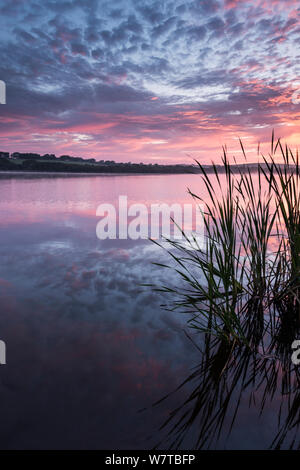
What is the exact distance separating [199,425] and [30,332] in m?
1.65

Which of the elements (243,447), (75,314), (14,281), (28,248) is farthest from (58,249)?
(243,447)

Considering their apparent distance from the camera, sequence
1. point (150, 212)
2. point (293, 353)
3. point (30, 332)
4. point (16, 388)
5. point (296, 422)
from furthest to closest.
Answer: point (150, 212)
point (30, 332)
point (293, 353)
point (16, 388)
point (296, 422)

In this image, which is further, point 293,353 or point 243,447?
point 293,353

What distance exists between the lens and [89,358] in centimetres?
215

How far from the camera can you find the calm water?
1.54 m

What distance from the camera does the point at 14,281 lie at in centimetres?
364

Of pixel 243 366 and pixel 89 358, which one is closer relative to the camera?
pixel 243 366

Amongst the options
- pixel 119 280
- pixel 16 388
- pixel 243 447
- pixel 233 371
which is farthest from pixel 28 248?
pixel 243 447

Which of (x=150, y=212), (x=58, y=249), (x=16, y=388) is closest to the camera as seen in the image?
(x=16, y=388)

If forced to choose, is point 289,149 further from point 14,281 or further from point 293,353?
point 14,281

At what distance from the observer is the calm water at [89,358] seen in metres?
1.54
